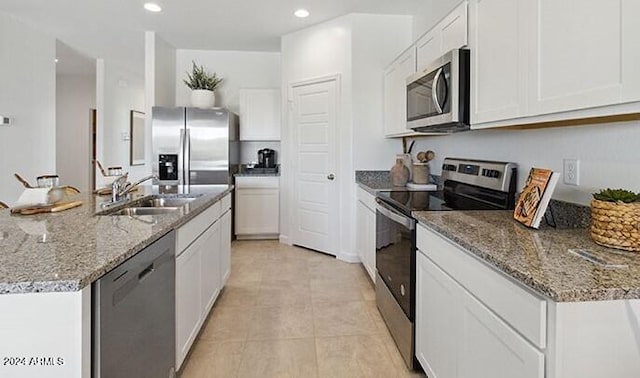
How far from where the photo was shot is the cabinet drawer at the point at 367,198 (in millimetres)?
3445

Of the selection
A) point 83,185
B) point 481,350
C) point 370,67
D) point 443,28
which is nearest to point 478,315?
point 481,350

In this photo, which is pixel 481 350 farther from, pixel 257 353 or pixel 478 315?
pixel 257 353

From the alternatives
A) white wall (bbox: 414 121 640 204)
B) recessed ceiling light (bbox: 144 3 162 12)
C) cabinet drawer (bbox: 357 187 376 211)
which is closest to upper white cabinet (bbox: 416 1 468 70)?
white wall (bbox: 414 121 640 204)

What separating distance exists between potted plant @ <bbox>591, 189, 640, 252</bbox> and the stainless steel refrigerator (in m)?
4.31

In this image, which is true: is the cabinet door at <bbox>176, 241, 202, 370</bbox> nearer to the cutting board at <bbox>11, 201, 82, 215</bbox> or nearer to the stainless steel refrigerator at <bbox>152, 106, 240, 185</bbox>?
the cutting board at <bbox>11, 201, 82, 215</bbox>

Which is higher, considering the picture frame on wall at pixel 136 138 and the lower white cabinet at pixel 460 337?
the picture frame on wall at pixel 136 138

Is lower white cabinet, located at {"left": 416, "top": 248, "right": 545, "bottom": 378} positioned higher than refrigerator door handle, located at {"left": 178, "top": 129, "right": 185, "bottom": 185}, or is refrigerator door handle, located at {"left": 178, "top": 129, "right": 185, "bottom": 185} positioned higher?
refrigerator door handle, located at {"left": 178, "top": 129, "right": 185, "bottom": 185}

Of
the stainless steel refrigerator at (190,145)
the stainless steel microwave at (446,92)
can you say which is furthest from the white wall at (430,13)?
the stainless steel refrigerator at (190,145)

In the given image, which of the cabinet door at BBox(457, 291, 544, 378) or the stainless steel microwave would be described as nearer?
the cabinet door at BBox(457, 291, 544, 378)

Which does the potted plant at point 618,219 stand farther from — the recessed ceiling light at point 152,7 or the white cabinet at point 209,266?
the recessed ceiling light at point 152,7

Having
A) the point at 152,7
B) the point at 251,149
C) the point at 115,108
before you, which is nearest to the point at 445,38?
the point at 152,7

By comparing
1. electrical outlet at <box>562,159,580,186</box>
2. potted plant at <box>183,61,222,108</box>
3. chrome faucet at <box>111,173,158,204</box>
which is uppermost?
potted plant at <box>183,61,222,108</box>

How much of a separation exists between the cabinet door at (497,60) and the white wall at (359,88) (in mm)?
2283

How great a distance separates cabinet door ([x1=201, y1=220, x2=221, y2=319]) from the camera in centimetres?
255
